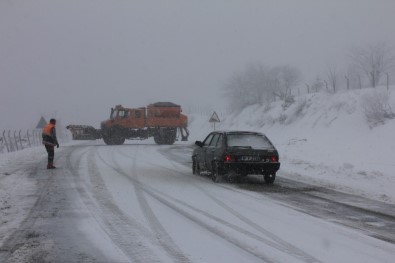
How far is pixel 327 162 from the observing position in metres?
18.1

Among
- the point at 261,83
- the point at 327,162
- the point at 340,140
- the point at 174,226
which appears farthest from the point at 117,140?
the point at 261,83

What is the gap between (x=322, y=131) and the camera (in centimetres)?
3056

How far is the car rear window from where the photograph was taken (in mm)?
12836

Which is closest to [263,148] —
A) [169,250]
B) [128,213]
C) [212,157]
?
[212,157]

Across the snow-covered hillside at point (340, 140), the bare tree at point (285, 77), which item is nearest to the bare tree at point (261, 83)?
the bare tree at point (285, 77)

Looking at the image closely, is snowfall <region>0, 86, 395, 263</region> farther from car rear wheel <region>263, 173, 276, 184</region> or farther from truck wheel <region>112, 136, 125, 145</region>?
truck wheel <region>112, 136, 125, 145</region>

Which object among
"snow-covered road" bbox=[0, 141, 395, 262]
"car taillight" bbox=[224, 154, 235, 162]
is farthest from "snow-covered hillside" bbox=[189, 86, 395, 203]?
"car taillight" bbox=[224, 154, 235, 162]

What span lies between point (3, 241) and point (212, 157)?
301 inches

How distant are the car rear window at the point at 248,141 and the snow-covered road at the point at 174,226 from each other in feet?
4.27

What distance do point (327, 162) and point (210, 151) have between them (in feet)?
21.5

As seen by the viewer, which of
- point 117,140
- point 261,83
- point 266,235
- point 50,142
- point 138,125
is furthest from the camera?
point 261,83

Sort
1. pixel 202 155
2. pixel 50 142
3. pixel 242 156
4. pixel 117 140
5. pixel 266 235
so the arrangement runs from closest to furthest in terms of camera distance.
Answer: pixel 266 235, pixel 242 156, pixel 202 155, pixel 50 142, pixel 117 140

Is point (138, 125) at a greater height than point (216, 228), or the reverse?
point (138, 125)

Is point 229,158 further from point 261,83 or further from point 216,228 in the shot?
point 261,83
